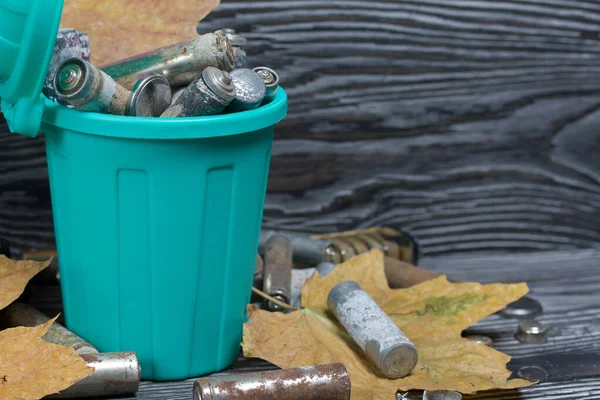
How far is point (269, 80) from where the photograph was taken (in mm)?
1161

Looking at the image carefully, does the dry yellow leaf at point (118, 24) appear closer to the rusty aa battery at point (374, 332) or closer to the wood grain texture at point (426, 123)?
the wood grain texture at point (426, 123)

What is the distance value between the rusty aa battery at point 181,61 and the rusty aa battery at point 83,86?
88 millimetres

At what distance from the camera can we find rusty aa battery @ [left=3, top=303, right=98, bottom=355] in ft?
3.85

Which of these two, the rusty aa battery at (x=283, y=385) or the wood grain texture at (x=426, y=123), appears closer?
the rusty aa battery at (x=283, y=385)

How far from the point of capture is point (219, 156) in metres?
1.10

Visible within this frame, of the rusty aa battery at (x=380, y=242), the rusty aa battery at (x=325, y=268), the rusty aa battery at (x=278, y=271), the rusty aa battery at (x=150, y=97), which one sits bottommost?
the rusty aa battery at (x=380, y=242)

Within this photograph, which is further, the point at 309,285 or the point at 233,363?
the point at 309,285

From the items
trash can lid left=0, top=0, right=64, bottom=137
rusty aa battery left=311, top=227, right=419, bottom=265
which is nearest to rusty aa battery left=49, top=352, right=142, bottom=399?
trash can lid left=0, top=0, right=64, bottom=137

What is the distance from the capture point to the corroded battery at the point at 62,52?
1.10 metres

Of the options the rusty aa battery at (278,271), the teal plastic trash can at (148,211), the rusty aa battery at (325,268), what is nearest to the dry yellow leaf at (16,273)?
the teal plastic trash can at (148,211)

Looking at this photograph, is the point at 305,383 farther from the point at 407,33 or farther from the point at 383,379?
the point at 407,33

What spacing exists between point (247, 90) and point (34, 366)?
43 centimetres

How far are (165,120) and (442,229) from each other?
0.90 metres

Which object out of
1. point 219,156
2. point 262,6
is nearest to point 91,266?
point 219,156
